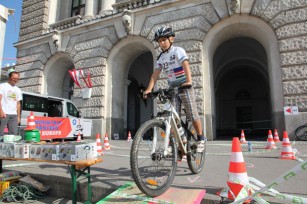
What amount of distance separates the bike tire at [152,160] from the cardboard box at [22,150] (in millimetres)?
1499

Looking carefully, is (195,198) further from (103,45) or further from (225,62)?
(225,62)

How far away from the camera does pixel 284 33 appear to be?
394 inches

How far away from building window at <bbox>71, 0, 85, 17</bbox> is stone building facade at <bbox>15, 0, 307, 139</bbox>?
0.30 ft

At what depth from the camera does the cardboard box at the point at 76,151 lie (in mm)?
2543

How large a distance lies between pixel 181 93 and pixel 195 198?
152 centimetres

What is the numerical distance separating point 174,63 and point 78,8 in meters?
16.3

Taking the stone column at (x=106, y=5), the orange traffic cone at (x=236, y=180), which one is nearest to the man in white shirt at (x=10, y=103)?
the orange traffic cone at (x=236, y=180)

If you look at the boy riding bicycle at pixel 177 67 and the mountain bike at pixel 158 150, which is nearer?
the mountain bike at pixel 158 150

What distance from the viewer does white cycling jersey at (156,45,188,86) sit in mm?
3319

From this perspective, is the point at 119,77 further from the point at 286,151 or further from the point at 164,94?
the point at 164,94

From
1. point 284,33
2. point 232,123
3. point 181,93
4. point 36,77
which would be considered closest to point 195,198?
point 181,93

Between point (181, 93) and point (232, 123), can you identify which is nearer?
point (181, 93)

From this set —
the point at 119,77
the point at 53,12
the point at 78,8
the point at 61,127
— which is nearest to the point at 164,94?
the point at 61,127

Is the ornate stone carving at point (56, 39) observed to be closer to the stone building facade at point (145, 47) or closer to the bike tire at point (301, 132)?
the stone building facade at point (145, 47)
